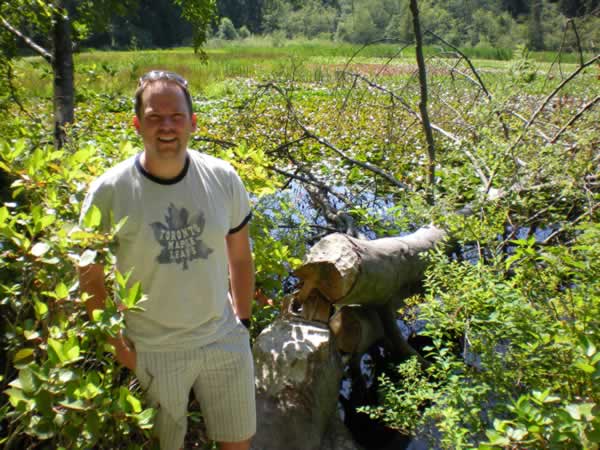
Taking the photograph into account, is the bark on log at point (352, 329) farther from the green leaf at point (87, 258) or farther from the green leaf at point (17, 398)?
the green leaf at point (17, 398)

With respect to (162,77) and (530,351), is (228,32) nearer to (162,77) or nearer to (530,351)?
(162,77)

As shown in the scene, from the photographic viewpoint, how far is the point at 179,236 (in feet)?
5.28

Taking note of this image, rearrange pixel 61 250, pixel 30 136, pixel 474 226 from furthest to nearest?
pixel 30 136, pixel 474 226, pixel 61 250

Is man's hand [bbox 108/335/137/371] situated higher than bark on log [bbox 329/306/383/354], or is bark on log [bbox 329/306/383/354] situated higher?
man's hand [bbox 108/335/137/371]

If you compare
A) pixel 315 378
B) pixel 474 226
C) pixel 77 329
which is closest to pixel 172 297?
pixel 77 329

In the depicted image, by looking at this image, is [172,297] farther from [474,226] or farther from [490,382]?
[474,226]

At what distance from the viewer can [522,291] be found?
Answer: 1987 millimetres

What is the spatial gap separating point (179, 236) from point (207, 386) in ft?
1.80

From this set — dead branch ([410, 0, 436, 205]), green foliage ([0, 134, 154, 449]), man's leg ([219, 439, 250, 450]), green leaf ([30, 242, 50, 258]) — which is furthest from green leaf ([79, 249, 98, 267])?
dead branch ([410, 0, 436, 205])

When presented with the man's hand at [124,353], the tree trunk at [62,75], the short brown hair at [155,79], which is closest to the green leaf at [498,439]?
the man's hand at [124,353]

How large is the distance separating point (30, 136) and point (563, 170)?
3.10 metres

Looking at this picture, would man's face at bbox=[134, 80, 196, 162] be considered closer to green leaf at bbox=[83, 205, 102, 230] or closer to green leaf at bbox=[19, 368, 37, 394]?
green leaf at bbox=[83, 205, 102, 230]

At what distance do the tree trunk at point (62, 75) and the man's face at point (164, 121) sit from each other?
241 centimetres

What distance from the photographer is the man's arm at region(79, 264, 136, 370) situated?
1.56 metres
